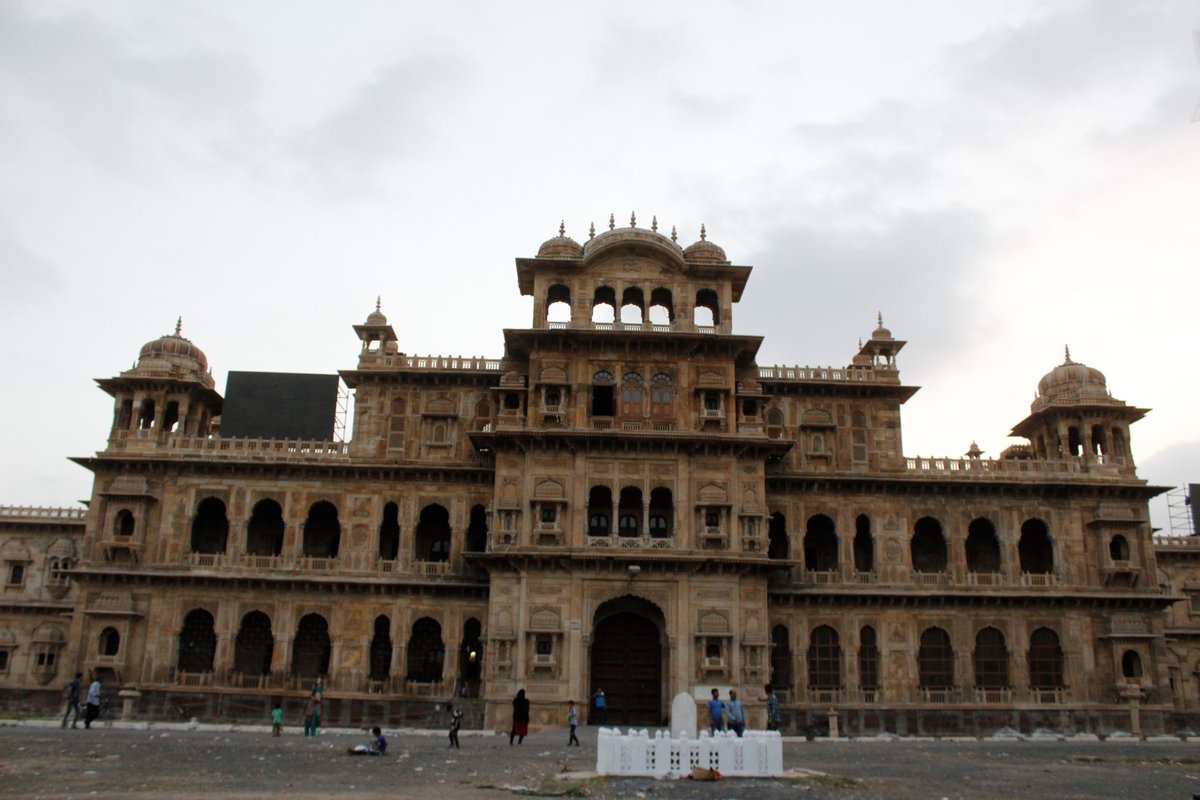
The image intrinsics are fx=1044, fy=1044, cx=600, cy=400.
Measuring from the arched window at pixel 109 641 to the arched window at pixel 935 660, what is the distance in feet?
102

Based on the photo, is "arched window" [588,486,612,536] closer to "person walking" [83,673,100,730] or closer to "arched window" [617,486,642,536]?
"arched window" [617,486,642,536]

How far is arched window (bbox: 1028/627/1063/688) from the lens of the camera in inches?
1617

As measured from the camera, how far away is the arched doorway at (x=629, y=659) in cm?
3759

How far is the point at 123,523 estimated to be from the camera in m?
41.6

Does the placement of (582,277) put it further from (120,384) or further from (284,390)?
(120,384)

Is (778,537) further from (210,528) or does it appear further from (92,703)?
(92,703)

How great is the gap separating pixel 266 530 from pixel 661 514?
16.6 metres

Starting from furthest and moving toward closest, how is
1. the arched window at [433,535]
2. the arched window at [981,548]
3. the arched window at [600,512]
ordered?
the arched window at [981,548] → the arched window at [433,535] → the arched window at [600,512]

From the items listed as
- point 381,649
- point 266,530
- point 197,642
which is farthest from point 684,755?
point 266,530

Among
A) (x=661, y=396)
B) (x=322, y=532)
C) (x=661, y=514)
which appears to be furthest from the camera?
(x=322, y=532)

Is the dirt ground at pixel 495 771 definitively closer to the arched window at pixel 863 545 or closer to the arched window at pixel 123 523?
the arched window at pixel 123 523

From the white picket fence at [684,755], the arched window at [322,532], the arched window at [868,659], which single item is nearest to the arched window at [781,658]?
the arched window at [868,659]

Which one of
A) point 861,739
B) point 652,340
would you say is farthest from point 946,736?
point 652,340

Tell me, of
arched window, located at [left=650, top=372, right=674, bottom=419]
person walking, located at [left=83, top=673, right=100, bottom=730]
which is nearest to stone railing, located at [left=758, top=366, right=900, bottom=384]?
arched window, located at [left=650, top=372, right=674, bottom=419]
